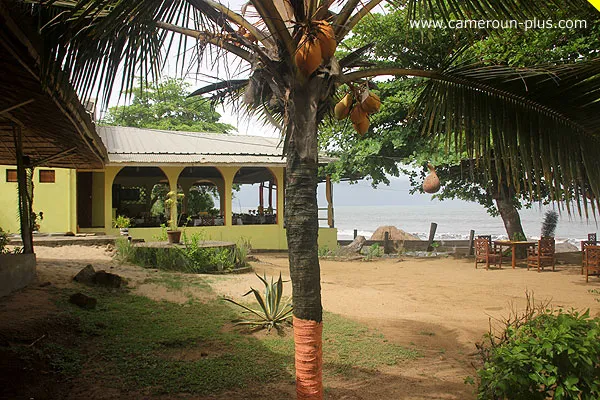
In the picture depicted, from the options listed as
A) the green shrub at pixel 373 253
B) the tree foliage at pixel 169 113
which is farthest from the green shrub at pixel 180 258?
the tree foliage at pixel 169 113

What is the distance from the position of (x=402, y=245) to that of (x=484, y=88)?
1748 cm

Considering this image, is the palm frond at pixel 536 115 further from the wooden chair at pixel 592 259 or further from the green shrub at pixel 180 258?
the wooden chair at pixel 592 259

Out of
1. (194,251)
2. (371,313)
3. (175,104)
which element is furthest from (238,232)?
(175,104)

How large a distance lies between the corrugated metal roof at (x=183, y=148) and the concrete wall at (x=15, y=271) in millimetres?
8624

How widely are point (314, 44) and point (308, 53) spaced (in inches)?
2.3

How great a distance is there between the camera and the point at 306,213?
119 inches

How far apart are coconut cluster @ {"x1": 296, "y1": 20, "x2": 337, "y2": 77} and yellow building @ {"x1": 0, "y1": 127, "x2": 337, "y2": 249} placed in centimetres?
1241

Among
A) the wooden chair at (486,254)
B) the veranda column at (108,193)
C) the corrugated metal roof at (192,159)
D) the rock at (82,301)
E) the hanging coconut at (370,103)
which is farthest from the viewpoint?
the veranda column at (108,193)

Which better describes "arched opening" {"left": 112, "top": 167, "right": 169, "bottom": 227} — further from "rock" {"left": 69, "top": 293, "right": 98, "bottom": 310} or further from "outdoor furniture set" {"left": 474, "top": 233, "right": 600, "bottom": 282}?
"rock" {"left": 69, "top": 293, "right": 98, "bottom": 310}

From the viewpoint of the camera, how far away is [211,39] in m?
3.15

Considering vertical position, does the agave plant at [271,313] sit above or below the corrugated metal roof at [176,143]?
below

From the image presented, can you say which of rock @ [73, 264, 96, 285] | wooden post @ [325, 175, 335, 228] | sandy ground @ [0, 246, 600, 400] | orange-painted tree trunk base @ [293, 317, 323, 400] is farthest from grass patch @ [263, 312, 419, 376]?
wooden post @ [325, 175, 335, 228]

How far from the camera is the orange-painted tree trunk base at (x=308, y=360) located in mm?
2990

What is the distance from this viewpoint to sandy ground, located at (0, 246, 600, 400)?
4680 mm
